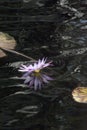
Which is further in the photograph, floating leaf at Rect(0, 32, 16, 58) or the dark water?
floating leaf at Rect(0, 32, 16, 58)

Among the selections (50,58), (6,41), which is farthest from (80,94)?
(6,41)

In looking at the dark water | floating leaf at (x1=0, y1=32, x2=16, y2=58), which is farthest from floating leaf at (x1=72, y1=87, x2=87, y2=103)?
floating leaf at (x1=0, y1=32, x2=16, y2=58)


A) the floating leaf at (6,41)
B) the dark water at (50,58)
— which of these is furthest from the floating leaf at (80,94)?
the floating leaf at (6,41)

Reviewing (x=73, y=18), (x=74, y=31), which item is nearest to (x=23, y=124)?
(x=74, y=31)

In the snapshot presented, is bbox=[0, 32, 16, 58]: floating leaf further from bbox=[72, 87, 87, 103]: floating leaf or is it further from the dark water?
bbox=[72, 87, 87, 103]: floating leaf

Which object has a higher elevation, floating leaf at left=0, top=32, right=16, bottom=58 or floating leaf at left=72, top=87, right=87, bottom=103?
floating leaf at left=0, top=32, right=16, bottom=58
